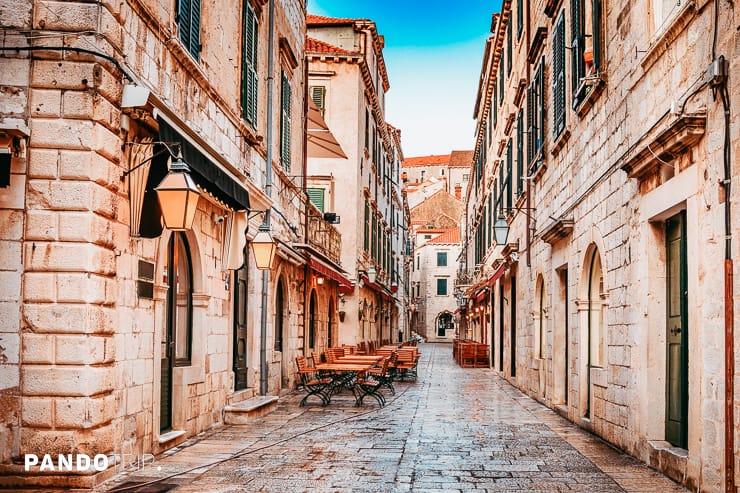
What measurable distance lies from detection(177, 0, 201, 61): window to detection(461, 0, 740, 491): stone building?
17.0 ft

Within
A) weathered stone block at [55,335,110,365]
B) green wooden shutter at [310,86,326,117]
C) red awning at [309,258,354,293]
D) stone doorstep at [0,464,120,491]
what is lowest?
stone doorstep at [0,464,120,491]

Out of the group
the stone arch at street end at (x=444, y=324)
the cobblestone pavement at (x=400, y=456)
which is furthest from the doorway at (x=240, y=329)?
the stone arch at street end at (x=444, y=324)

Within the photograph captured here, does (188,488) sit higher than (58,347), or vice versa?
(58,347)

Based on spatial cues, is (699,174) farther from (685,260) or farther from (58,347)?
(58,347)

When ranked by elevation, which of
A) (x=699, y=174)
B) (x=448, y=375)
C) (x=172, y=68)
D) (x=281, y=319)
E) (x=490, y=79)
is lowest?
(x=448, y=375)

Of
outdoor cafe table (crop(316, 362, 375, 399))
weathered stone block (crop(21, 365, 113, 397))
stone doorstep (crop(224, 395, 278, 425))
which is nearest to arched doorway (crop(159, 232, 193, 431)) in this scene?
stone doorstep (crop(224, 395, 278, 425))

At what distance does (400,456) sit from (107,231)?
A: 4041 millimetres

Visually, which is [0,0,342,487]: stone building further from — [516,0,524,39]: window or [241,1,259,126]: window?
[516,0,524,39]: window

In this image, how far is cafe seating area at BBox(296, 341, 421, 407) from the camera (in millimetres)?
14992

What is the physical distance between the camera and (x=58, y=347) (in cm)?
670

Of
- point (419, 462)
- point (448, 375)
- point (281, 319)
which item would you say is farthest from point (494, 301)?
point (419, 462)

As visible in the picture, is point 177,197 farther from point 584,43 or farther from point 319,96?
point 319,96

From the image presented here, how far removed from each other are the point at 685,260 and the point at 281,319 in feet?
35.1

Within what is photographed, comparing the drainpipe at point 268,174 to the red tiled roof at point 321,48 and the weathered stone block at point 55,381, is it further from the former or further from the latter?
the red tiled roof at point 321,48
